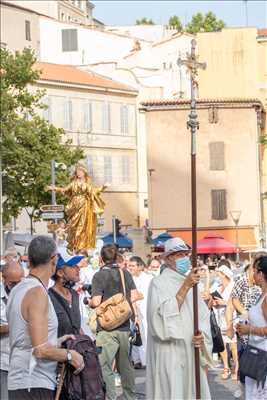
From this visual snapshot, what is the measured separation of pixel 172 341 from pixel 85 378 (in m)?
1.93

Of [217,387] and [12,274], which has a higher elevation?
[12,274]

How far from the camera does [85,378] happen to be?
872cm

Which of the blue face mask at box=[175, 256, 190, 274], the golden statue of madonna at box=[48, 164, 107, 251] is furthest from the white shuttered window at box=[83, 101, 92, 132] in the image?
the blue face mask at box=[175, 256, 190, 274]

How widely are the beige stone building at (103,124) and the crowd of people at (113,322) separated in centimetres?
5707

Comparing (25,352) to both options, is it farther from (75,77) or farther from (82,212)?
(75,77)

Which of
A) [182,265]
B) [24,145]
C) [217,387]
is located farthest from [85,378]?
[24,145]

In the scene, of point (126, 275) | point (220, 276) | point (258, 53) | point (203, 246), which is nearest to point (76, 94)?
point (258, 53)

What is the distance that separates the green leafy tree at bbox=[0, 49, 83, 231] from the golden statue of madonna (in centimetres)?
2322

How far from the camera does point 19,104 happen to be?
50.5 metres

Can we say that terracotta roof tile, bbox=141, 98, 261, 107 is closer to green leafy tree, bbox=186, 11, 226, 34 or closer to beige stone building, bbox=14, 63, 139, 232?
beige stone building, bbox=14, 63, 139, 232

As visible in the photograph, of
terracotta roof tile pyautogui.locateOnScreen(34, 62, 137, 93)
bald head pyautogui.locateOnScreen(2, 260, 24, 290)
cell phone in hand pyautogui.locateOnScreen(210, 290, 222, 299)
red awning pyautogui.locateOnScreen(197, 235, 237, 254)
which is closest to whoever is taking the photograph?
bald head pyautogui.locateOnScreen(2, 260, 24, 290)

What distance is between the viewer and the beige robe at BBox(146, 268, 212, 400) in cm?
1051

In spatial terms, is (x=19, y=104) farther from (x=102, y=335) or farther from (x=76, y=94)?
(x=102, y=335)

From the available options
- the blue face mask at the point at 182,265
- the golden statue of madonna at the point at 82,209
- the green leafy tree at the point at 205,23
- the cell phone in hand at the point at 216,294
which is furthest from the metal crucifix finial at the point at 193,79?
the green leafy tree at the point at 205,23
